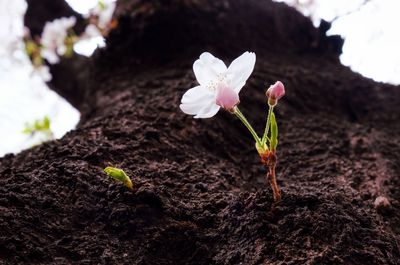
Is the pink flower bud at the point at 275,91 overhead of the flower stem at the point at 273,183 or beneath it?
overhead

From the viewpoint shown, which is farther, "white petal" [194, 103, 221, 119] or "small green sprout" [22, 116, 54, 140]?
"small green sprout" [22, 116, 54, 140]

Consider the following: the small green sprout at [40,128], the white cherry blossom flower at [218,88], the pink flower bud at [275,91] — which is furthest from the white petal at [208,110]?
the small green sprout at [40,128]

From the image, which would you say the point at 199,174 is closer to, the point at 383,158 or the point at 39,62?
the point at 383,158

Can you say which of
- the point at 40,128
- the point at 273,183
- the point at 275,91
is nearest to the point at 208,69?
the point at 275,91

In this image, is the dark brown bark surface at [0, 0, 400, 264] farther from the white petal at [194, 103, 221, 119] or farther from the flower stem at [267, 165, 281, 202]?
the white petal at [194, 103, 221, 119]

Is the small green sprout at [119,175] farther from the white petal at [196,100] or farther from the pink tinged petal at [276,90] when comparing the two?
the pink tinged petal at [276,90]

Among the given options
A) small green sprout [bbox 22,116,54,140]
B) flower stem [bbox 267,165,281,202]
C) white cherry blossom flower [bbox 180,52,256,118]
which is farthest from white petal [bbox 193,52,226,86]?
small green sprout [bbox 22,116,54,140]

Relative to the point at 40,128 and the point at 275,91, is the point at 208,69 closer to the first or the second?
the point at 275,91

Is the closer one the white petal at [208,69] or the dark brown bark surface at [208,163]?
the dark brown bark surface at [208,163]
